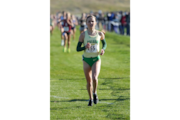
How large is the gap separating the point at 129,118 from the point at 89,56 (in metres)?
1.89

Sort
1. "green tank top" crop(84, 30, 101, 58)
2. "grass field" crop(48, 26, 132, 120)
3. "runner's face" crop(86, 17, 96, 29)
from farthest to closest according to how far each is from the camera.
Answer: "green tank top" crop(84, 30, 101, 58) → "runner's face" crop(86, 17, 96, 29) → "grass field" crop(48, 26, 132, 120)

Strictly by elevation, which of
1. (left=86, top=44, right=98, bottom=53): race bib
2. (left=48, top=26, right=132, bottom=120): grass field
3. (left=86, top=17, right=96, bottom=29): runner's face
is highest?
(left=86, top=17, right=96, bottom=29): runner's face

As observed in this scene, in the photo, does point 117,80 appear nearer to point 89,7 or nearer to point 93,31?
point 93,31

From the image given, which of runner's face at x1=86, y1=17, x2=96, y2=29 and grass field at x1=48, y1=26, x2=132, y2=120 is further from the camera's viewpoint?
runner's face at x1=86, y1=17, x2=96, y2=29

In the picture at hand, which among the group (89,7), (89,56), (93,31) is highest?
(93,31)

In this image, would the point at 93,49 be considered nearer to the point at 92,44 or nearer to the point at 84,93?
the point at 92,44

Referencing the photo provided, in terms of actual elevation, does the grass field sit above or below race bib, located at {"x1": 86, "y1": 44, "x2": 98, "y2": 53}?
below

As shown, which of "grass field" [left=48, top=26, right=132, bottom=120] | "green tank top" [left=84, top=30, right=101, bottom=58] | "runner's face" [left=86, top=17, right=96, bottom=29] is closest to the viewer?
"grass field" [left=48, top=26, right=132, bottom=120]

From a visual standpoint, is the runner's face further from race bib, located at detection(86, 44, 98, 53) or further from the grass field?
the grass field

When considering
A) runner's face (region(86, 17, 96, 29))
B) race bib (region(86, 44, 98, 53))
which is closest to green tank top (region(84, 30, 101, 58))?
race bib (region(86, 44, 98, 53))

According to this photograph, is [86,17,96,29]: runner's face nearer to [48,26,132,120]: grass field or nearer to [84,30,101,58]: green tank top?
[84,30,101,58]: green tank top

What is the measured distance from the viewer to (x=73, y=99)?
382 inches

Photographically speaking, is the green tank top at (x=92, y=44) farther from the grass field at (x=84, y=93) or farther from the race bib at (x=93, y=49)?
the grass field at (x=84, y=93)
